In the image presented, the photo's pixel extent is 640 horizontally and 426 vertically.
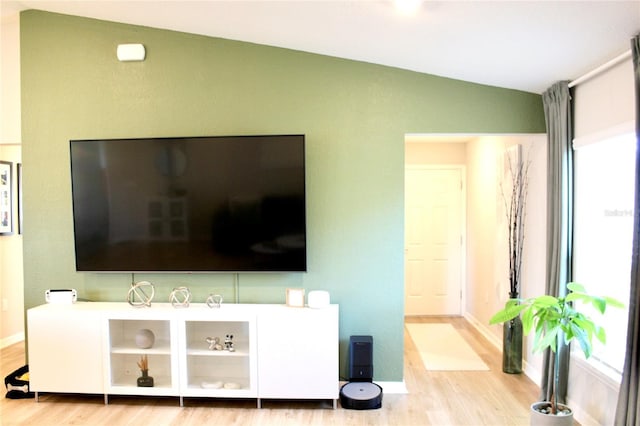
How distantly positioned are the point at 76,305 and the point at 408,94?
3110 mm

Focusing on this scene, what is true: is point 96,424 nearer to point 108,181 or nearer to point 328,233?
point 108,181

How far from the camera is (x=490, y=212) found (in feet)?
15.4

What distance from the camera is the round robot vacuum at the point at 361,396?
303cm

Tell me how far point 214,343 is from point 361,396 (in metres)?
1.17

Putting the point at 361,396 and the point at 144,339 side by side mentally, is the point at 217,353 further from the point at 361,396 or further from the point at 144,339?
the point at 361,396

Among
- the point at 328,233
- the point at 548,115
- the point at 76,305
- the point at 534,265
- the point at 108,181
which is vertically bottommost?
the point at 76,305

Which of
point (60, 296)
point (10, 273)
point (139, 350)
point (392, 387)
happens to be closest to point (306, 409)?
point (392, 387)

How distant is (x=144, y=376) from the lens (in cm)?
323

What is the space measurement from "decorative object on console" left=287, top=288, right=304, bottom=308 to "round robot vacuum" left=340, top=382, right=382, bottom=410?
71 centimetres

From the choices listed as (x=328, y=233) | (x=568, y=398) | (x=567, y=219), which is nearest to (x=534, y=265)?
(x=567, y=219)

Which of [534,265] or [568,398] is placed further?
[534,265]

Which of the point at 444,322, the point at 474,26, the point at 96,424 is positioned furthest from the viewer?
the point at 444,322

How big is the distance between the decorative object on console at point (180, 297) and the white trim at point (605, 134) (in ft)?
9.88

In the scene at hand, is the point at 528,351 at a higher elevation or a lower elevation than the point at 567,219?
lower
